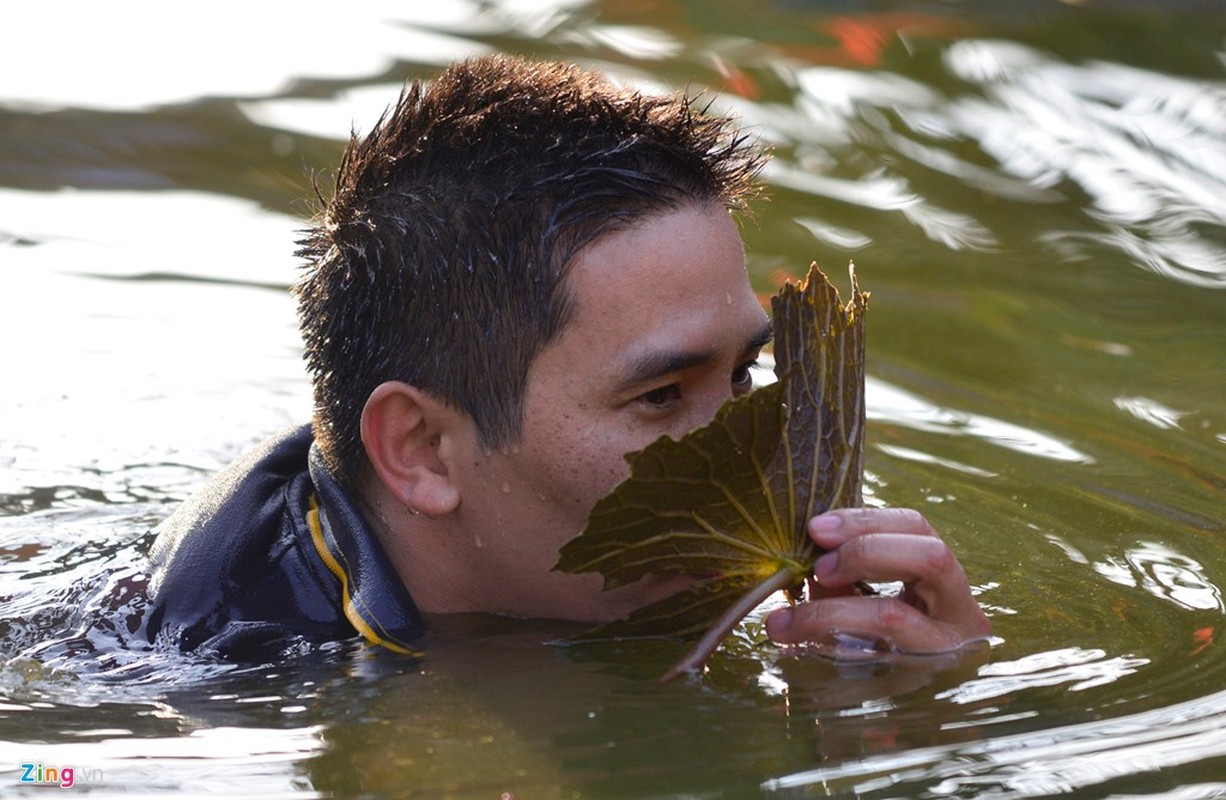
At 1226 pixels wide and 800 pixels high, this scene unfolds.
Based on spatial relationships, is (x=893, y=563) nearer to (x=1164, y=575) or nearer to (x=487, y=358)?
(x=487, y=358)

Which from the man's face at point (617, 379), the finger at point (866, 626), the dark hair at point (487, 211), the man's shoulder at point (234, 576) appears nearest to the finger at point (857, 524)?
the finger at point (866, 626)

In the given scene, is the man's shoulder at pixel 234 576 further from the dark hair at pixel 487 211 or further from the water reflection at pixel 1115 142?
the water reflection at pixel 1115 142

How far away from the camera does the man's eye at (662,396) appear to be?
3414mm

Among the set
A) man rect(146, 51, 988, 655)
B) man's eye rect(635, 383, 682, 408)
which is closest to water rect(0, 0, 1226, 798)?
man rect(146, 51, 988, 655)

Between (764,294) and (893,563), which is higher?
(764,294)

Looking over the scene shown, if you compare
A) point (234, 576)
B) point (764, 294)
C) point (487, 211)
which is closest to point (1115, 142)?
point (764, 294)

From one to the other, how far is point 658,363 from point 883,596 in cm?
58

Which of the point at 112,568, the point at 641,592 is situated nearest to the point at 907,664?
the point at 641,592

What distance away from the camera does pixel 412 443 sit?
3660 mm

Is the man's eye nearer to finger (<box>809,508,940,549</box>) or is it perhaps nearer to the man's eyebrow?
the man's eyebrow

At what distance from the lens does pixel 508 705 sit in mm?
3229

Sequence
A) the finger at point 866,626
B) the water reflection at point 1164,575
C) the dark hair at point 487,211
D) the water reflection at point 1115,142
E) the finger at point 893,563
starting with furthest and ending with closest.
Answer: the water reflection at point 1115,142
the water reflection at point 1164,575
the dark hair at point 487,211
the finger at point 866,626
the finger at point 893,563

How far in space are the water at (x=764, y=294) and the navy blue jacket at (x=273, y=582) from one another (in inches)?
2.9

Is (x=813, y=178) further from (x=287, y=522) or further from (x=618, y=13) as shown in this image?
(x=287, y=522)
